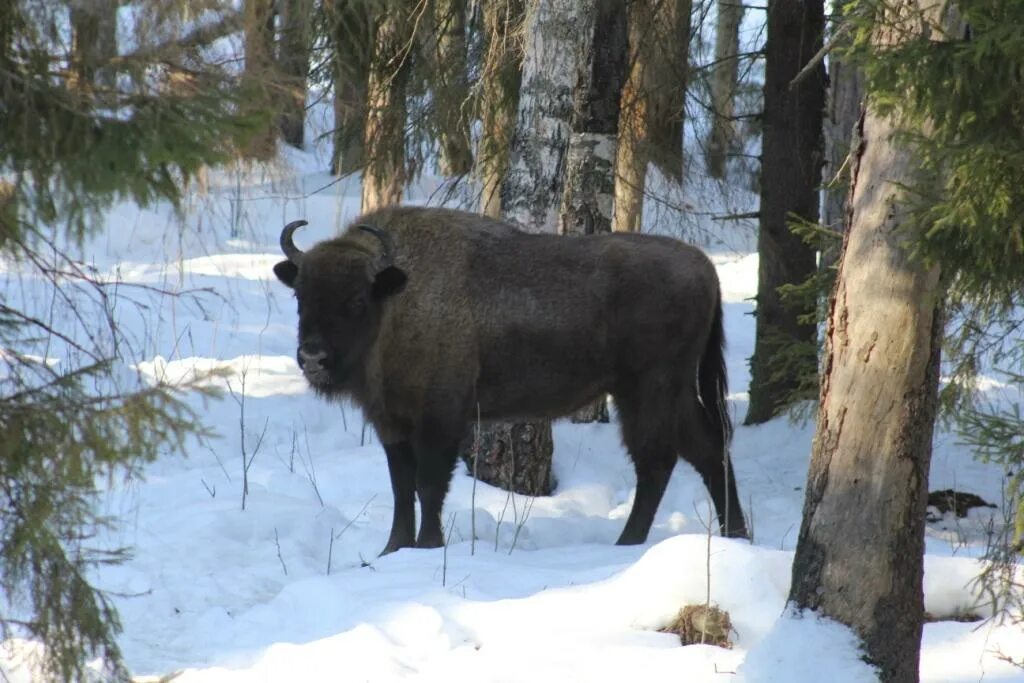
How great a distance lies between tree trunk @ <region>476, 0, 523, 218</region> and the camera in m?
9.82

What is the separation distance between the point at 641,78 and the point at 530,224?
3329mm

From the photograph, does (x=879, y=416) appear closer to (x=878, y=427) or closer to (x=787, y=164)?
(x=878, y=427)

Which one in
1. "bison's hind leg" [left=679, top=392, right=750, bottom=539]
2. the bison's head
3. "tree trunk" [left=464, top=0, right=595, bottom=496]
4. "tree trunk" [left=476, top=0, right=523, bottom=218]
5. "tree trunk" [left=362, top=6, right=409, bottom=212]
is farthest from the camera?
"tree trunk" [left=362, top=6, right=409, bottom=212]

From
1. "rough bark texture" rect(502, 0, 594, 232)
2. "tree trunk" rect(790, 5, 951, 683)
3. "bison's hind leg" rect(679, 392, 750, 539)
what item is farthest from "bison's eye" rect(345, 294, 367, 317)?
"tree trunk" rect(790, 5, 951, 683)

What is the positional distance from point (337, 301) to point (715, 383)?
2.66m

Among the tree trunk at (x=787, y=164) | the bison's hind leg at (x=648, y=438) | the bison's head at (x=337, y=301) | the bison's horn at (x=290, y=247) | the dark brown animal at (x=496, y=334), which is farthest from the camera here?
the tree trunk at (x=787, y=164)

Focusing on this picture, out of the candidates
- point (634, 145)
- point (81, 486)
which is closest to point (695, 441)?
point (634, 145)

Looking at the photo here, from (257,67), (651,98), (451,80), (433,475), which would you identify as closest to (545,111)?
(451,80)

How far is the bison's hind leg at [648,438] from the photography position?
317 inches

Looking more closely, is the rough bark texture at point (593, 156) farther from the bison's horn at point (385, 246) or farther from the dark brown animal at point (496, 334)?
the bison's horn at point (385, 246)

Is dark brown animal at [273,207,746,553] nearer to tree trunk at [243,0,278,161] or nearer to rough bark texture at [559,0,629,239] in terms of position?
rough bark texture at [559,0,629,239]

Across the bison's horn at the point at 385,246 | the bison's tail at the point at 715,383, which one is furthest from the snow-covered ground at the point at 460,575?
the bison's tail at the point at 715,383

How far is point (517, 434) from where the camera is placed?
9086 millimetres

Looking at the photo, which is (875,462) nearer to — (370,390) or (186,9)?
(186,9)
